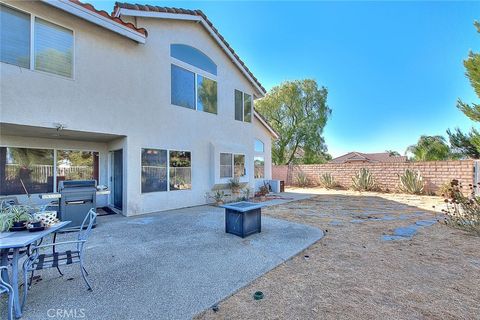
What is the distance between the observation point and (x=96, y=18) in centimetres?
704

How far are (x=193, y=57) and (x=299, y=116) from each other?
18092 mm

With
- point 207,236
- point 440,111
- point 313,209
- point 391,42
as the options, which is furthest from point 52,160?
point 440,111

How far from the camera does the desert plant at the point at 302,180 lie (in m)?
20.2

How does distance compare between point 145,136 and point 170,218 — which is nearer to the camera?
point 170,218

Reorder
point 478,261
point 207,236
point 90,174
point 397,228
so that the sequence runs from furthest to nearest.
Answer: point 90,174
point 397,228
point 207,236
point 478,261

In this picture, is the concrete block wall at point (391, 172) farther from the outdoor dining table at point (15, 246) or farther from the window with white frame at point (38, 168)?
the outdoor dining table at point (15, 246)

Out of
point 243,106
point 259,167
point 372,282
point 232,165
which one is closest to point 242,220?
point 372,282

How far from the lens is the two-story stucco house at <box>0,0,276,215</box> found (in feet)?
20.4

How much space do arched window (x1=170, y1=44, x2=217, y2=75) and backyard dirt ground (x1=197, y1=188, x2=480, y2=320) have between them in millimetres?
9048

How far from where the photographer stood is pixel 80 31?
705 centimetres

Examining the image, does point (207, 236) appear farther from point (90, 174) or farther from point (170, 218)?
point (90, 174)

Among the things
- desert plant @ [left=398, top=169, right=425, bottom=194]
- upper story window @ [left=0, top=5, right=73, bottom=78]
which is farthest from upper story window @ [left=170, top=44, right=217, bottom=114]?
desert plant @ [left=398, top=169, right=425, bottom=194]

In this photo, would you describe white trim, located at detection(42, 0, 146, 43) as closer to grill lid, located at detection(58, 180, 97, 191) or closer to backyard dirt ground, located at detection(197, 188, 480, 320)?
grill lid, located at detection(58, 180, 97, 191)

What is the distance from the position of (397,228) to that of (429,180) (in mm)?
10075
